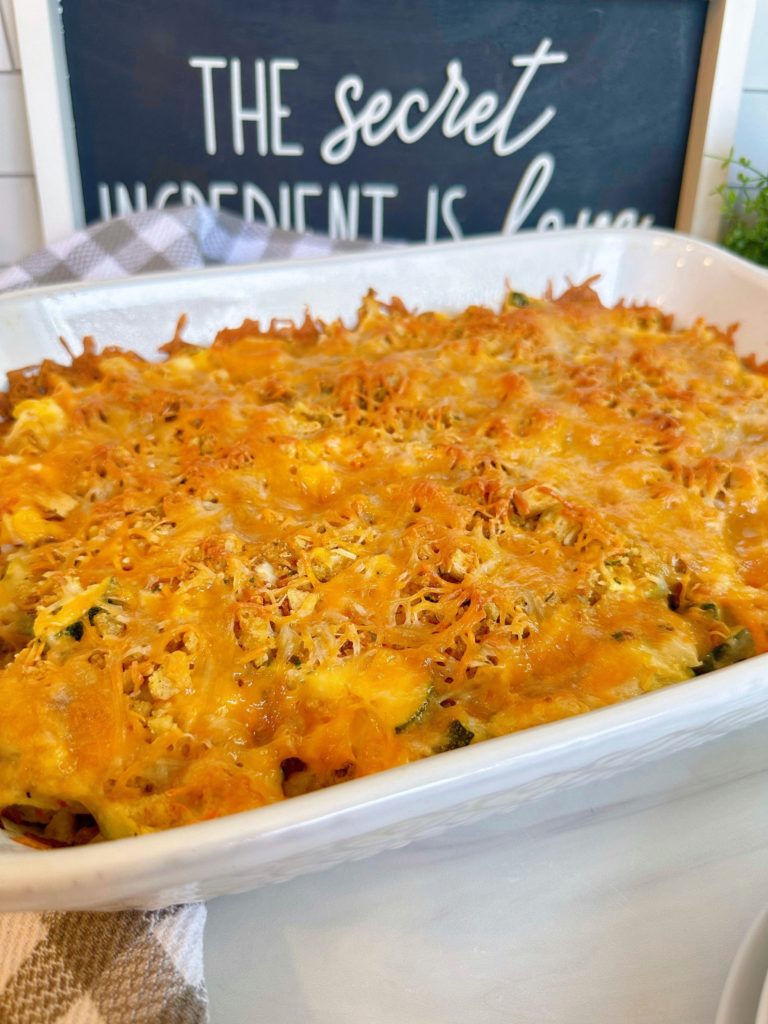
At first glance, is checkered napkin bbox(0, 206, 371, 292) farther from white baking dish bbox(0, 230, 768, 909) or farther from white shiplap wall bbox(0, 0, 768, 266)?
white baking dish bbox(0, 230, 768, 909)

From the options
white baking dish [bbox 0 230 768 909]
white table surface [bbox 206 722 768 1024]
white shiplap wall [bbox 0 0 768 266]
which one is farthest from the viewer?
white shiplap wall [bbox 0 0 768 266]

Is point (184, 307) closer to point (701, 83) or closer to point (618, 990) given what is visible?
point (618, 990)

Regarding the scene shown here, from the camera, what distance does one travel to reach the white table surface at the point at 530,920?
811 mm

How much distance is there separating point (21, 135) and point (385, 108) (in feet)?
2.79

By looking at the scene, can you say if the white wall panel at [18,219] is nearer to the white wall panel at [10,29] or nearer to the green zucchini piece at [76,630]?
the white wall panel at [10,29]

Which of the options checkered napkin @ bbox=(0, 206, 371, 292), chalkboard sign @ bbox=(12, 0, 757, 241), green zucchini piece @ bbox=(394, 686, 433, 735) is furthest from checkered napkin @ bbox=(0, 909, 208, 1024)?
chalkboard sign @ bbox=(12, 0, 757, 241)

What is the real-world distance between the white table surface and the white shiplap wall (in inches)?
72.7

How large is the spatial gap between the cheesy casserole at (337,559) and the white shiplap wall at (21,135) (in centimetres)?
91

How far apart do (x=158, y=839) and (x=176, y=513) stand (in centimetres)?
52

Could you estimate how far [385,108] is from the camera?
6.95ft

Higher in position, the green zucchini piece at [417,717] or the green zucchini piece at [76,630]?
the green zucchini piece at [76,630]

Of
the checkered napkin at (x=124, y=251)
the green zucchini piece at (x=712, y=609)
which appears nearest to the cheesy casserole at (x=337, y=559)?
the green zucchini piece at (x=712, y=609)

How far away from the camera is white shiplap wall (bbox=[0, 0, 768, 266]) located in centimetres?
205

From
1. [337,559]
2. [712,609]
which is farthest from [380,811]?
[712,609]
